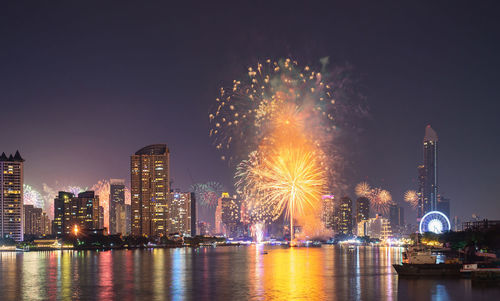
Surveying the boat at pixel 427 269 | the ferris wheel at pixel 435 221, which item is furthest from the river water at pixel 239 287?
the ferris wheel at pixel 435 221

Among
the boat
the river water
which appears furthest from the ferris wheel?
the boat

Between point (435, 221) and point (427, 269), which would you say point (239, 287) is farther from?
point (435, 221)

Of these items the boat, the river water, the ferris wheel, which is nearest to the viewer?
the river water

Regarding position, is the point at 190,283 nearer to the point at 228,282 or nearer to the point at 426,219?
the point at 228,282

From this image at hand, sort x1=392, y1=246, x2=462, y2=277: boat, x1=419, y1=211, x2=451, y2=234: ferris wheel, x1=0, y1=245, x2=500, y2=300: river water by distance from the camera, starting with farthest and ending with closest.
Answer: x1=419, y1=211, x2=451, y2=234: ferris wheel
x1=392, y1=246, x2=462, y2=277: boat
x1=0, y1=245, x2=500, y2=300: river water

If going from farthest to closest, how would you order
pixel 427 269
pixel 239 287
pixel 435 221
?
pixel 435 221
pixel 427 269
pixel 239 287

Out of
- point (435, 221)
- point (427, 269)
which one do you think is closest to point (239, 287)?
point (427, 269)

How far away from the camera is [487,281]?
3127 inches

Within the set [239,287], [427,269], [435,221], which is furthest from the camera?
[435,221]

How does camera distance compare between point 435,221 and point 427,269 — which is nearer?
point 427,269

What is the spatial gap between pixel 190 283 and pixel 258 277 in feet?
39.3

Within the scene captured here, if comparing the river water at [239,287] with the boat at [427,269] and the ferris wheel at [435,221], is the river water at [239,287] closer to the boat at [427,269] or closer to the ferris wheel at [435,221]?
the boat at [427,269]

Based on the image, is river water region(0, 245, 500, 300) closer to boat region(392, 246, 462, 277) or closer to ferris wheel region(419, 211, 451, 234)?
boat region(392, 246, 462, 277)

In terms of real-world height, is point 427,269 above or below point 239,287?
above
